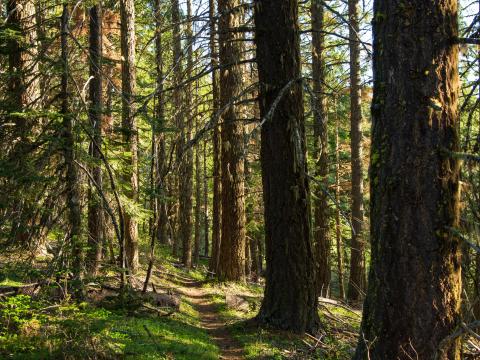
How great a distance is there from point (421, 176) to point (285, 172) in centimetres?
376

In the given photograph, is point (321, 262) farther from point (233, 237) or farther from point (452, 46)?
point (452, 46)

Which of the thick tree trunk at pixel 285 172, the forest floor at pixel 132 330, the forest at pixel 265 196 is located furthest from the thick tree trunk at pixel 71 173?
the thick tree trunk at pixel 285 172

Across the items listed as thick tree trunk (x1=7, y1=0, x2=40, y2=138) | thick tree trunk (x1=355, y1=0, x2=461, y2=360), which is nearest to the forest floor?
thick tree trunk (x1=355, y1=0, x2=461, y2=360)

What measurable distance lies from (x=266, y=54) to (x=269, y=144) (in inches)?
59.5

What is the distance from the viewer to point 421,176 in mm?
4059

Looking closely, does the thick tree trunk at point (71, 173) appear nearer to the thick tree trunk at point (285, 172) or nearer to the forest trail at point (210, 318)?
the forest trail at point (210, 318)

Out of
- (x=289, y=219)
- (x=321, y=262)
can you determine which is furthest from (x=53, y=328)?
(x=321, y=262)

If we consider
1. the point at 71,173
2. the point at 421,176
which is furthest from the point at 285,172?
the point at 421,176

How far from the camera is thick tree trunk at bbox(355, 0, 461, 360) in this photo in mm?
4035

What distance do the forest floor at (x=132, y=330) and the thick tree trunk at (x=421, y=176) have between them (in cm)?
213

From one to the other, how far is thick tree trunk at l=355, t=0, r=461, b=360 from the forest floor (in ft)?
6.99

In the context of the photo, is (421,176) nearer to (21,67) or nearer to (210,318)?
(210,318)

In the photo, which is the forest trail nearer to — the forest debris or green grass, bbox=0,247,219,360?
green grass, bbox=0,247,219,360

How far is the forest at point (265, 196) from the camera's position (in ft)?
13.4
